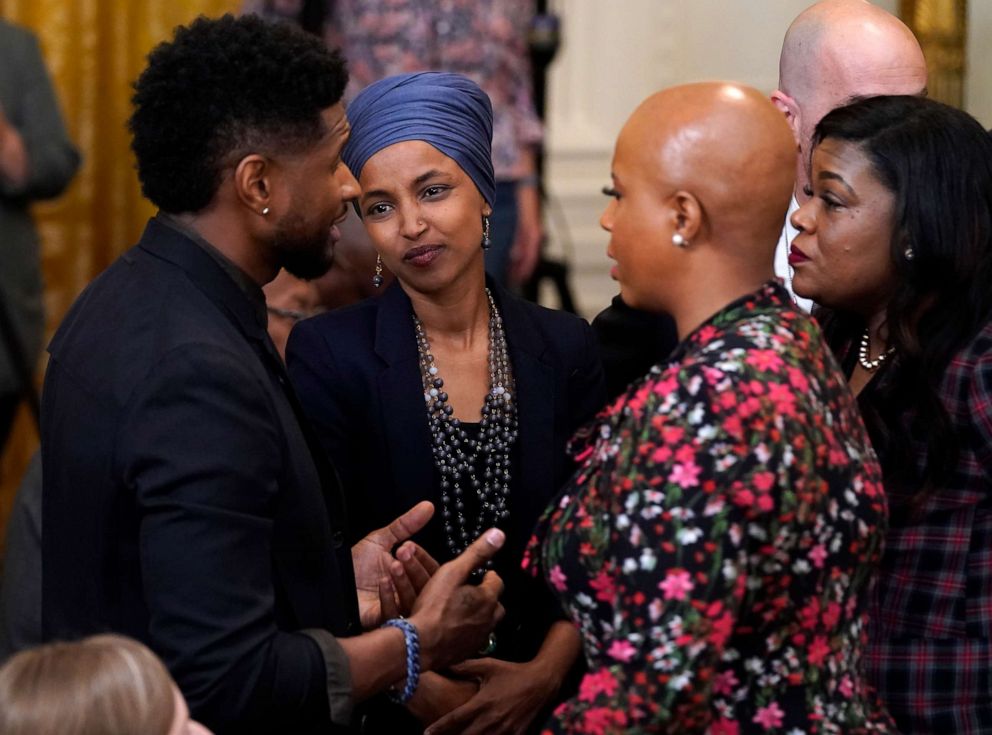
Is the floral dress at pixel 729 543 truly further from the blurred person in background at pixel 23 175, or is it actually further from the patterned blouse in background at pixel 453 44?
the blurred person in background at pixel 23 175

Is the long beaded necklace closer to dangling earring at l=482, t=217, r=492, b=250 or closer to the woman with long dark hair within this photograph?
dangling earring at l=482, t=217, r=492, b=250

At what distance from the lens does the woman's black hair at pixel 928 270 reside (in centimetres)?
221

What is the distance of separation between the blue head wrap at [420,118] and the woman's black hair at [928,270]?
2.21 feet

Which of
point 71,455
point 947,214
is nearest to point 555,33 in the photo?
point 947,214

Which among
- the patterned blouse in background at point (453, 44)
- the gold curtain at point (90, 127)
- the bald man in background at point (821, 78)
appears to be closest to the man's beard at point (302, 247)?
the bald man in background at point (821, 78)

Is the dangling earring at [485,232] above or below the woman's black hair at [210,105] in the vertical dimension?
below

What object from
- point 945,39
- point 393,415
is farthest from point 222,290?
point 945,39

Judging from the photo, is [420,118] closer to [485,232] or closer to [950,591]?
[485,232]

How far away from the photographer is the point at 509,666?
2486mm

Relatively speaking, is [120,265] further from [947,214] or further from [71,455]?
[947,214]

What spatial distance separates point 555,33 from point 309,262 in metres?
2.77

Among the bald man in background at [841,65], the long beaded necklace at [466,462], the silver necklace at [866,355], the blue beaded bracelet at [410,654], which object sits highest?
the bald man in background at [841,65]

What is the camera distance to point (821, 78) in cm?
312

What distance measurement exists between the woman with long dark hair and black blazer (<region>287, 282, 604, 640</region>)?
1.62ft
